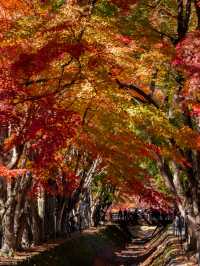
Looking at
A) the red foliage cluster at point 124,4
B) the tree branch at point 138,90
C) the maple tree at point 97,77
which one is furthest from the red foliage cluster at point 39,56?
the red foliage cluster at point 124,4

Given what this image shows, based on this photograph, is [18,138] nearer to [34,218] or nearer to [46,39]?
[46,39]

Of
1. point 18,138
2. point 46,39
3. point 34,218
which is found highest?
point 46,39

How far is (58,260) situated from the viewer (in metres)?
26.2

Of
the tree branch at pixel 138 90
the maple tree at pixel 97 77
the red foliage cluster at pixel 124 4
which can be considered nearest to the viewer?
the maple tree at pixel 97 77

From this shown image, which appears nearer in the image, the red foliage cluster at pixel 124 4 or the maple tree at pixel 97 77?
the maple tree at pixel 97 77

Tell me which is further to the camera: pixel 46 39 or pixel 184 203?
pixel 184 203

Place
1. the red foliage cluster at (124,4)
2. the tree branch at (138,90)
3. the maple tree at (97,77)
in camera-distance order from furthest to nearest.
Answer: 1. the red foliage cluster at (124,4)
2. the tree branch at (138,90)
3. the maple tree at (97,77)

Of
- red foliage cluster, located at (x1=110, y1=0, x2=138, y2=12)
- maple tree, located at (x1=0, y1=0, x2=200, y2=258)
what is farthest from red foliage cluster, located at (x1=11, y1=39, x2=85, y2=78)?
red foliage cluster, located at (x1=110, y1=0, x2=138, y2=12)

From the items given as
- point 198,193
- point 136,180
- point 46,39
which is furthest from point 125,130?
point 136,180

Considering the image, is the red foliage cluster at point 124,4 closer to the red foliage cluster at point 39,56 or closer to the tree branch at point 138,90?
the tree branch at point 138,90

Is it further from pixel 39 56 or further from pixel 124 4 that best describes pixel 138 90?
pixel 39 56

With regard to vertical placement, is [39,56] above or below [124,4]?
below

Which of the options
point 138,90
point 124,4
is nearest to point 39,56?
point 138,90

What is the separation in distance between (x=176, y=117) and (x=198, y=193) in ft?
10.7
